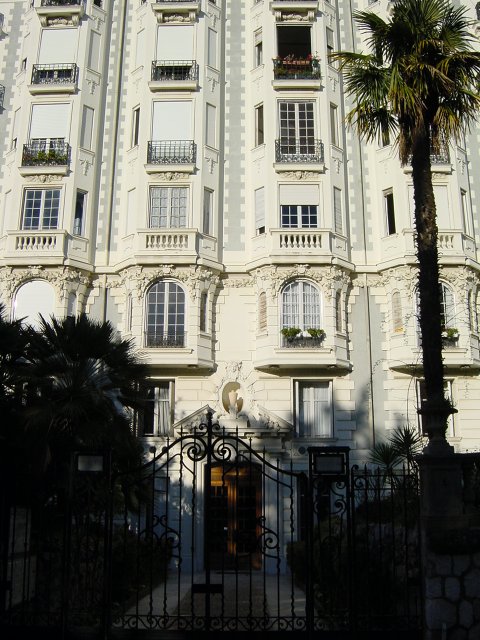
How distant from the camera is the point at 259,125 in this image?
2673 centimetres

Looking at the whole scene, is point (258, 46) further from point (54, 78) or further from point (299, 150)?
point (54, 78)

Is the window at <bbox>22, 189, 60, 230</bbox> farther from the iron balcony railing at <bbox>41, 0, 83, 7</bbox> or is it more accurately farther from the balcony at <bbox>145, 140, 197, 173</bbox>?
the iron balcony railing at <bbox>41, 0, 83, 7</bbox>

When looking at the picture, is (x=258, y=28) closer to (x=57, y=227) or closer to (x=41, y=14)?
(x=41, y=14)

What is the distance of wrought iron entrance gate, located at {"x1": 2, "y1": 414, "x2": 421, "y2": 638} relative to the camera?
10039mm

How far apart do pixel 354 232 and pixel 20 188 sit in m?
12.5

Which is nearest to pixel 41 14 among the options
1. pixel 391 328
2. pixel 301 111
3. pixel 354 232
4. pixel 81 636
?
pixel 301 111

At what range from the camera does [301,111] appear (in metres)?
26.2

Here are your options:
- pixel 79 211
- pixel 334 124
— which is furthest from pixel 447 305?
pixel 79 211

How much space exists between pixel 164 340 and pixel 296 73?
38.0 feet

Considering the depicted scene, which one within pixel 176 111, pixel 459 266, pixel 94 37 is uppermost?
pixel 94 37

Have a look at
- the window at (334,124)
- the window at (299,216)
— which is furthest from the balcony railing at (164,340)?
the window at (334,124)

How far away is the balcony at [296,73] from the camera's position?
26.1 m

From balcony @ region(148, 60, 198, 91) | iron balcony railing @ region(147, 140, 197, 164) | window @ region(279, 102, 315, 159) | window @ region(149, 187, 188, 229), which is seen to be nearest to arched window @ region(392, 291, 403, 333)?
window @ region(279, 102, 315, 159)

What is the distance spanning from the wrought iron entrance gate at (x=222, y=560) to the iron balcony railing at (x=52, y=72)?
55.5 ft
